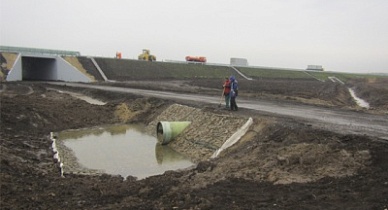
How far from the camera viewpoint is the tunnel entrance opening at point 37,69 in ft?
166

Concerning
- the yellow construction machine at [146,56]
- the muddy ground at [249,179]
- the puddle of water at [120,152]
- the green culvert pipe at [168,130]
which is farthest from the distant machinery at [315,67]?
the muddy ground at [249,179]

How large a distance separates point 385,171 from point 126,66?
51193mm

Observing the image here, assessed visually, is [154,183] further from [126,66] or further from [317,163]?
[126,66]

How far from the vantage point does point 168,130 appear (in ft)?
52.3

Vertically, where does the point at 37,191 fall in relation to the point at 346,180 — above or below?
below

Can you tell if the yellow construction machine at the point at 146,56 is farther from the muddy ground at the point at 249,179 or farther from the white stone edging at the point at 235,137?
the white stone edging at the point at 235,137

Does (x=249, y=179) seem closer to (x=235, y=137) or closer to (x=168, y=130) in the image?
(x=235, y=137)

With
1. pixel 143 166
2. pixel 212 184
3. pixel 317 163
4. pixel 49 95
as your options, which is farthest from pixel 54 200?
pixel 49 95

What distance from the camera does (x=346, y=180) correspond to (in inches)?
301

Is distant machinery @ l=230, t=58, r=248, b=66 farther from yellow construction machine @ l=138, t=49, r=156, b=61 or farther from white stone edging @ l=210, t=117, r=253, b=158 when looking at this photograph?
white stone edging @ l=210, t=117, r=253, b=158

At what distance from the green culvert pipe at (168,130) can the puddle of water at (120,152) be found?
0.36 m

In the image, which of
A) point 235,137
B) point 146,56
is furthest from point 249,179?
point 146,56

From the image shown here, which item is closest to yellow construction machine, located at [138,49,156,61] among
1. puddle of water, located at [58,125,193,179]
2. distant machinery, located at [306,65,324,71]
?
puddle of water, located at [58,125,193,179]

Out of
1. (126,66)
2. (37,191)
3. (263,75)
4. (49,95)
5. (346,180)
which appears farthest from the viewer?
(263,75)
